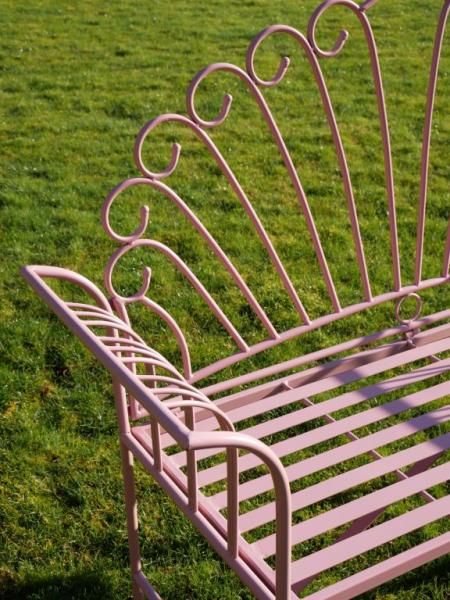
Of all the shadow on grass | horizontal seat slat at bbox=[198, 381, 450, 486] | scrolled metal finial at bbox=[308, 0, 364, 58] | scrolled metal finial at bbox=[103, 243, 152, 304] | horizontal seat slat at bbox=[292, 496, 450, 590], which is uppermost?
scrolled metal finial at bbox=[308, 0, 364, 58]

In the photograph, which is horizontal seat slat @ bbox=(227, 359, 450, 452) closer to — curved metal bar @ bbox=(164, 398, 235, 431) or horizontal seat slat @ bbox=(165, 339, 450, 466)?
horizontal seat slat @ bbox=(165, 339, 450, 466)

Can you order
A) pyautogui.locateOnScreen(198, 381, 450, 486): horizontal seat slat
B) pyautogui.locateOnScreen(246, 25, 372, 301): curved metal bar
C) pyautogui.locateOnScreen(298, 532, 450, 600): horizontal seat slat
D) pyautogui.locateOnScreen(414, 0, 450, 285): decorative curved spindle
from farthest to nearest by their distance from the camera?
pyautogui.locateOnScreen(414, 0, 450, 285): decorative curved spindle → pyautogui.locateOnScreen(246, 25, 372, 301): curved metal bar → pyautogui.locateOnScreen(198, 381, 450, 486): horizontal seat slat → pyautogui.locateOnScreen(298, 532, 450, 600): horizontal seat slat

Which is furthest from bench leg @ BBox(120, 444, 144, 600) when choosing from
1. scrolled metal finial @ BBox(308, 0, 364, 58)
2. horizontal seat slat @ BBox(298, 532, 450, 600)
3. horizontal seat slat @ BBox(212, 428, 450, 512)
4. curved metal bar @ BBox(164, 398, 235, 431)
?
scrolled metal finial @ BBox(308, 0, 364, 58)

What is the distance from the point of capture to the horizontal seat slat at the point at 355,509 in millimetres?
1892

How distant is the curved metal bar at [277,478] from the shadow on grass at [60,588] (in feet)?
3.12

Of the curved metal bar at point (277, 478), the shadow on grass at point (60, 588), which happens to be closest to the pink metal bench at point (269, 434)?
the curved metal bar at point (277, 478)

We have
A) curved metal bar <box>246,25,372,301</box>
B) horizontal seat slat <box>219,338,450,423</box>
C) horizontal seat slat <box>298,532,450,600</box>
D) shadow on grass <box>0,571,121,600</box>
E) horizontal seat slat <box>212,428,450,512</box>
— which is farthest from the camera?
shadow on grass <box>0,571,121,600</box>

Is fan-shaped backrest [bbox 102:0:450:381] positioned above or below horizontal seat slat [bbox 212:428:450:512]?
above

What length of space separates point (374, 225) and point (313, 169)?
32.6 inches

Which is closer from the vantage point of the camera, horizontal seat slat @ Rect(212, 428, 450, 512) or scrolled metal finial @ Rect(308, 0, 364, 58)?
horizontal seat slat @ Rect(212, 428, 450, 512)

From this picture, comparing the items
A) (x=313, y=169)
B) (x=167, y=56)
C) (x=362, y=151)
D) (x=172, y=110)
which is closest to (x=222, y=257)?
(x=313, y=169)

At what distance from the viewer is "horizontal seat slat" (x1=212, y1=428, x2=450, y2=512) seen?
1.99 metres

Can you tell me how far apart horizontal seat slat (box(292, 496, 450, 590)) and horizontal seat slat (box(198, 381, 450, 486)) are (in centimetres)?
31

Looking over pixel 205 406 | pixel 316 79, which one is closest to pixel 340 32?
pixel 316 79
